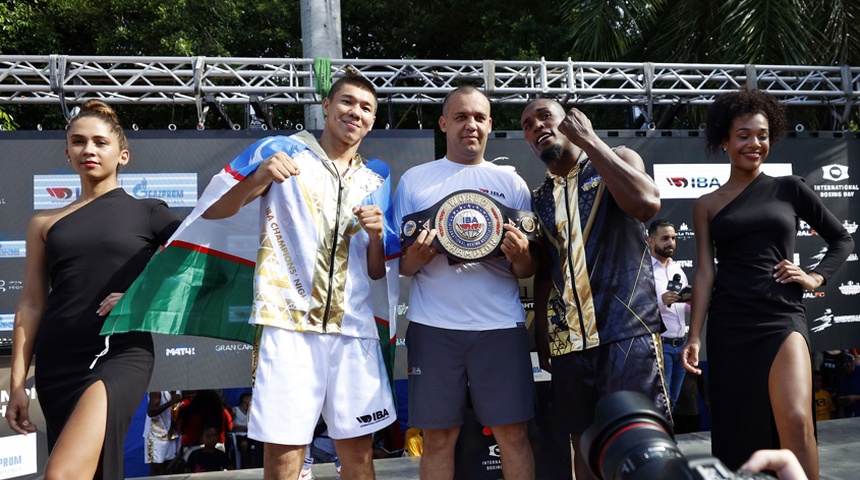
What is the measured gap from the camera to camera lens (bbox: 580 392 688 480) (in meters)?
0.81

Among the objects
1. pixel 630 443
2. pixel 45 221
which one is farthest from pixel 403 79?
pixel 630 443

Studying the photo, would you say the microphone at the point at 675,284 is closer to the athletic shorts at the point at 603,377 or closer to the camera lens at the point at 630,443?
the athletic shorts at the point at 603,377

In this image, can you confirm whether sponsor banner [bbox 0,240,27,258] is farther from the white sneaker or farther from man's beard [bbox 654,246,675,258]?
man's beard [bbox 654,246,675,258]

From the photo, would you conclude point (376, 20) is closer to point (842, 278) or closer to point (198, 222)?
point (842, 278)

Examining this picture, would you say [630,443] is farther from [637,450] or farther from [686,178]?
[686,178]

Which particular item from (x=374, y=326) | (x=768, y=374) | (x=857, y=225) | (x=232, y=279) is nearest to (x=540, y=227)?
(x=374, y=326)

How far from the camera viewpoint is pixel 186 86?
5.73 metres

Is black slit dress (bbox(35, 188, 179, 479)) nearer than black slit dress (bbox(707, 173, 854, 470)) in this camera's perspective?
Yes

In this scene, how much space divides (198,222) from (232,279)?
28 centimetres

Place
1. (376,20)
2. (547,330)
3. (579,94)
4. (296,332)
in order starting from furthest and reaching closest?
(376,20) → (579,94) → (547,330) → (296,332)

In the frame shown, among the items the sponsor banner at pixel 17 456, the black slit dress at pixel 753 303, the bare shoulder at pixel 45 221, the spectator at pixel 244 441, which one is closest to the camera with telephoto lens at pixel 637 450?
the black slit dress at pixel 753 303

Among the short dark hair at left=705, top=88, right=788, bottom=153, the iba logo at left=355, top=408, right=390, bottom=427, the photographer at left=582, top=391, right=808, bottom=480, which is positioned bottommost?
the iba logo at left=355, top=408, right=390, bottom=427

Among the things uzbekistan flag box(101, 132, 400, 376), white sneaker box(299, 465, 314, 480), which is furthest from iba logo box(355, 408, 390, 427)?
white sneaker box(299, 465, 314, 480)

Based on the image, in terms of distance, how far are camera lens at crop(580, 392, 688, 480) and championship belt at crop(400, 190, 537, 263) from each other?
177cm
